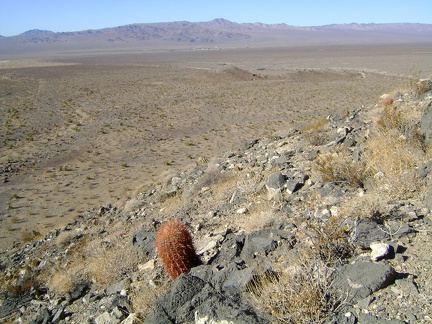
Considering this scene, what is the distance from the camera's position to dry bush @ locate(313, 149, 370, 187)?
6.31 meters

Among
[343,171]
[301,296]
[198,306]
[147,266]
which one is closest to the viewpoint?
[301,296]

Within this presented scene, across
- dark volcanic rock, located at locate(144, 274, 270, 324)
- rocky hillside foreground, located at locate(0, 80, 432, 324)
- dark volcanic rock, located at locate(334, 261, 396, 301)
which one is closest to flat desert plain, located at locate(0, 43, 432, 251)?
rocky hillside foreground, located at locate(0, 80, 432, 324)

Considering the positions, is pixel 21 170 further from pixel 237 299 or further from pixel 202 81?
pixel 202 81

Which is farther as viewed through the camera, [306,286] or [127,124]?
[127,124]

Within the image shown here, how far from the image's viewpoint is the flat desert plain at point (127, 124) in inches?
483

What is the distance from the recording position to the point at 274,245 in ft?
15.9

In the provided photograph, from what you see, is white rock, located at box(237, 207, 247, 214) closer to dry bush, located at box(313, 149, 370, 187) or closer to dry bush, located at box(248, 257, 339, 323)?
dry bush, located at box(313, 149, 370, 187)

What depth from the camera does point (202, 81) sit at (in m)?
39.3

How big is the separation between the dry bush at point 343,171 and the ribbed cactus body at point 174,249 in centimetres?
275

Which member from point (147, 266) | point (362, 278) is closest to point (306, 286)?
point (362, 278)

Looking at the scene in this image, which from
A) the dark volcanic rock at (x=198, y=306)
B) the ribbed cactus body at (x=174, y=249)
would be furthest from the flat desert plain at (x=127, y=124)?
the dark volcanic rock at (x=198, y=306)

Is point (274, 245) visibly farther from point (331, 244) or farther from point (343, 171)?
point (343, 171)

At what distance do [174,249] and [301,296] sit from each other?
2024 mm

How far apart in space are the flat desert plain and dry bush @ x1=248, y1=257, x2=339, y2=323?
24.7 ft
